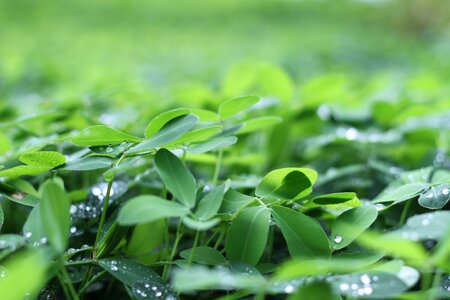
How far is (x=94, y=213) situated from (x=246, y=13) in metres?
8.39

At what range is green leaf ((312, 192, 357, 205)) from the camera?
0.78 m

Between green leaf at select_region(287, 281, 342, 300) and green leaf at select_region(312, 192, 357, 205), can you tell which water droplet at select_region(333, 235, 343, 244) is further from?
green leaf at select_region(287, 281, 342, 300)

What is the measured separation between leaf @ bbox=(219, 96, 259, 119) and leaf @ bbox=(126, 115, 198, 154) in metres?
0.17

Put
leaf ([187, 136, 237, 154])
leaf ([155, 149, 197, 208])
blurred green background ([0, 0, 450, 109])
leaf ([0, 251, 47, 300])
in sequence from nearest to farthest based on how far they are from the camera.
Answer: leaf ([0, 251, 47, 300]), leaf ([155, 149, 197, 208]), leaf ([187, 136, 237, 154]), blurred green background ([0, 0, 450, 109])

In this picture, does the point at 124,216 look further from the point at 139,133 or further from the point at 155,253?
the point at 139,133

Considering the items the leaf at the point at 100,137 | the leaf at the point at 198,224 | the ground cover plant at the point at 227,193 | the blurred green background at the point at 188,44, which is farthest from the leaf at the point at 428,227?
the blurred green background at the point at 188,44

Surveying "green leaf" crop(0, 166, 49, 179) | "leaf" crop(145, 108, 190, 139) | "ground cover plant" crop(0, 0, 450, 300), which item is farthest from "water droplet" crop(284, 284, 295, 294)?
"green leaf" crop(0, 166, 49, 179)

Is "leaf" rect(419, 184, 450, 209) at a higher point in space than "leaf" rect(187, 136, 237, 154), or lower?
lower

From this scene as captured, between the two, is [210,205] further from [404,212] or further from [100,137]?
[404,212]

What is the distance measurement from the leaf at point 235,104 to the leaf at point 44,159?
0.31 m

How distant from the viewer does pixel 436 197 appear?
78 centimetres

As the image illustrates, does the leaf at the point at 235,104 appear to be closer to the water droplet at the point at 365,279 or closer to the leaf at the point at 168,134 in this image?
the leaf at the point at 168,134

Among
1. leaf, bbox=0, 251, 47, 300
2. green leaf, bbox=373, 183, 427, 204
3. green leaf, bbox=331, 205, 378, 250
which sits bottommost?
green leaf, bbox=331, 205, 378, 250

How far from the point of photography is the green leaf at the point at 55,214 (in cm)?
58
